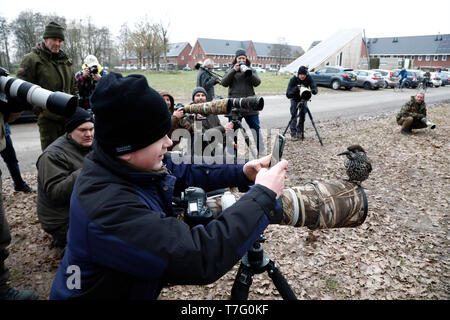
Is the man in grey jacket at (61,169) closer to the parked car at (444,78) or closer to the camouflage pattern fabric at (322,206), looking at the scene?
the camouflage pattern fabric at (322,206)

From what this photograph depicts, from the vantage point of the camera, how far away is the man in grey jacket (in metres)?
2.64

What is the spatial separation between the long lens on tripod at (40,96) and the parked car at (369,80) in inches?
927

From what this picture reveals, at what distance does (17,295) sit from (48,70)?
2872mm

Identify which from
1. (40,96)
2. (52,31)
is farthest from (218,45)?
(40,96)

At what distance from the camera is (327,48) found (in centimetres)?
3556

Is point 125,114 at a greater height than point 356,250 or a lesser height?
greater

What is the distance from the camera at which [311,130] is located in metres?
9.03

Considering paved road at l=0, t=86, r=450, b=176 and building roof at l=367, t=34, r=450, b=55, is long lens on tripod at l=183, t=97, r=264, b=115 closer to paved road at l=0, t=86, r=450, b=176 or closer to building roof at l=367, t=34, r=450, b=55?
paved road at l=0, t=86, r=450, b=176

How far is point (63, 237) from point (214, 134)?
103 inches

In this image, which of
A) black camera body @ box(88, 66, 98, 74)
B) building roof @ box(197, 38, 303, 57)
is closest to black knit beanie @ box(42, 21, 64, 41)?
black camera body @ box(88, 66, 98, 74)

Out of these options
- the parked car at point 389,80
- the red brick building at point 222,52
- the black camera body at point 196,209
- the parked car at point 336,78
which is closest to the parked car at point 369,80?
the parked car at point 389,80

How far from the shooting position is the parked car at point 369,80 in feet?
70.4

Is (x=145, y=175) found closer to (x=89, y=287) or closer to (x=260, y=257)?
(x=89, y=287)

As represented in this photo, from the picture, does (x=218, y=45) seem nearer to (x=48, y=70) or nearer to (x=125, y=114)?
(x=48, y=70)
